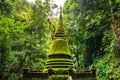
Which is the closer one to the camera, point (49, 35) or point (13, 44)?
point (13, 44)

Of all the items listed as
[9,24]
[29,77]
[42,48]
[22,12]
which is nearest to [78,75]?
[29,77]

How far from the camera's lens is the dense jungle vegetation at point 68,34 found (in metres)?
19.1

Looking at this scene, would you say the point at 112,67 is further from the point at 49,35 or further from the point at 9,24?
the point at 49,35

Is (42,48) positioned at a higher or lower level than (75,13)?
lower

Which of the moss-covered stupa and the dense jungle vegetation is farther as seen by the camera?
the dense jungle vegetation

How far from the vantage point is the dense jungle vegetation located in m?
19.1

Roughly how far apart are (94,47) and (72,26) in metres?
6.45

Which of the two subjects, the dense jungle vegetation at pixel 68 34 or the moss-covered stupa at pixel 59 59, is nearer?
the moss-covered stupa at pixel 59 59

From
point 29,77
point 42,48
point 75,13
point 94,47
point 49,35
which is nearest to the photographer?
point 29,77

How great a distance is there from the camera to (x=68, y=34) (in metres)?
30.5

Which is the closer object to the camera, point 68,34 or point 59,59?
point 59,59

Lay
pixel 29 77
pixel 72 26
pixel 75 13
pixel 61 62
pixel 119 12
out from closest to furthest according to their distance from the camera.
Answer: pixel 61 62 → pixel 29 77 → pixel 119 12 → pixel 75 13 → pixel 72 26

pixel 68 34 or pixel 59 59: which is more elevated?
pixel 68 34

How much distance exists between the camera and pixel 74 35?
2975 cm
